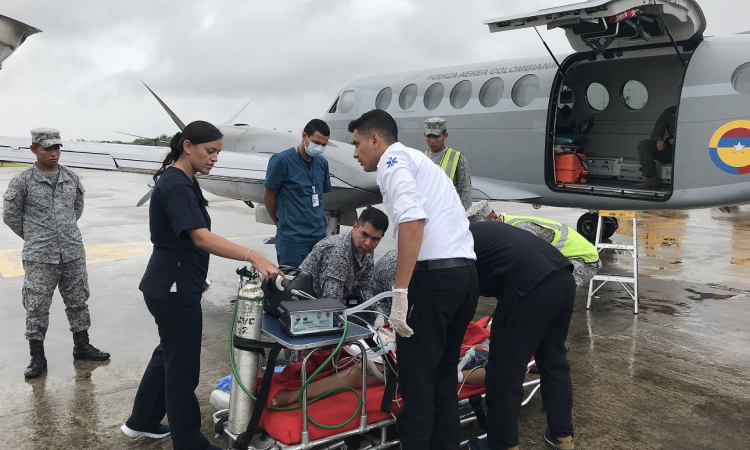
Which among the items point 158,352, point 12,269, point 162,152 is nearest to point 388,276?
point 158,352

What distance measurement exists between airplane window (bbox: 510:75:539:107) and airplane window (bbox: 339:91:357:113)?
3961 millimetres

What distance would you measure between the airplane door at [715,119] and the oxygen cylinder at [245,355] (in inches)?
251

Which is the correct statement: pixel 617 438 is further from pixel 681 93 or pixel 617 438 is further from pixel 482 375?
pixel 681 93

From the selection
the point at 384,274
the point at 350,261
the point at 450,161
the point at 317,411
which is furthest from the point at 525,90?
the point at 317,411

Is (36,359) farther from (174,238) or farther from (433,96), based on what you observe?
(433,96)

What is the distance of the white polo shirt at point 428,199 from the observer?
10.8 feet

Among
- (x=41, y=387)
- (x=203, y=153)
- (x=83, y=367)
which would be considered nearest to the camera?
(x=203, y=153)

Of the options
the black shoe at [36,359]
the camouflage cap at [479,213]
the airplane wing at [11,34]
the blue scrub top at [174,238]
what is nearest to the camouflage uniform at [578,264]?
the camouflage cap at [479,213]

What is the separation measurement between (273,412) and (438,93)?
784 centimetres

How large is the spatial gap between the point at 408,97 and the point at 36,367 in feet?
25.7

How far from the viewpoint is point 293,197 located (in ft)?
18.5

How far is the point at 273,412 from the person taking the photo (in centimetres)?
361

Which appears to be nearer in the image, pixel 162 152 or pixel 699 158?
pixel 699 158

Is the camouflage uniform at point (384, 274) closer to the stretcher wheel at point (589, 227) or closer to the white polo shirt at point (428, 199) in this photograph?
the white polo shirt at point (428, 199)
